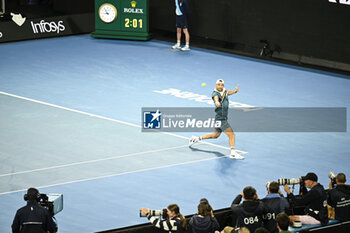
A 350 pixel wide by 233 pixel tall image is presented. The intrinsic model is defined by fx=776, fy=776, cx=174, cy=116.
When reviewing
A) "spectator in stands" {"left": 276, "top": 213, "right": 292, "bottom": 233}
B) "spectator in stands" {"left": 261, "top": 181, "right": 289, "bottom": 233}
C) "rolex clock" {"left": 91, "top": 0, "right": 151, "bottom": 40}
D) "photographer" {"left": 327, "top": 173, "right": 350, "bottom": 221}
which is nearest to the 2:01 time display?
"rolex clock" {"left": 91, "top": 0, "right": 151, "bottom": 40}

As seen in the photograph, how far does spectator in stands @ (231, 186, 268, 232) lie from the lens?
12.1m

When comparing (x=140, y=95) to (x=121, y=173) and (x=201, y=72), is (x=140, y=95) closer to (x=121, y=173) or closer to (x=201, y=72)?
(x=201, y=72)

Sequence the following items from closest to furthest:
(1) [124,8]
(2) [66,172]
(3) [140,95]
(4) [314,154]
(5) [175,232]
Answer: (5) [175,232] → (2) [66,172] → (4) [314,154] → (3) [140,95] → (1) [124,8]

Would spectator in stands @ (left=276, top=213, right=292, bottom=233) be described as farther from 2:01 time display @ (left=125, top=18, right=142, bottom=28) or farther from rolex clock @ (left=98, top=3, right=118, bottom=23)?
rolex clock @ (left=98, top=3, right=118, bottom=23)

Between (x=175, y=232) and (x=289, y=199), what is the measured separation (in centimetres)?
243

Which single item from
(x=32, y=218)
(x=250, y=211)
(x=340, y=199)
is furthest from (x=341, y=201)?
(x=32, y=218)

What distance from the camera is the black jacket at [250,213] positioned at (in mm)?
12102

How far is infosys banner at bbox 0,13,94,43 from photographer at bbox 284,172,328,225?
17.3m

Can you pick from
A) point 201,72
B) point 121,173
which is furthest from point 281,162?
point 201,72

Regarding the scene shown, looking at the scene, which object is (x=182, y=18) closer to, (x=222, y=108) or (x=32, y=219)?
(x=222, y=108)

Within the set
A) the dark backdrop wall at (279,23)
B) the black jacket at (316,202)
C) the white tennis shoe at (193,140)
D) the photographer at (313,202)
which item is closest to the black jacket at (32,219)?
the photographer at (313,202)

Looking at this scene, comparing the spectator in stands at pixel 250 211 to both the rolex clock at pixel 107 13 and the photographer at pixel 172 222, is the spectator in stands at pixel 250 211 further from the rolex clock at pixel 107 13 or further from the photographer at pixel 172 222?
the rolex clock at pixel 107 13

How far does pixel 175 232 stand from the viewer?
11.8m

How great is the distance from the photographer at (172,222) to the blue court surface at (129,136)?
2.34m
